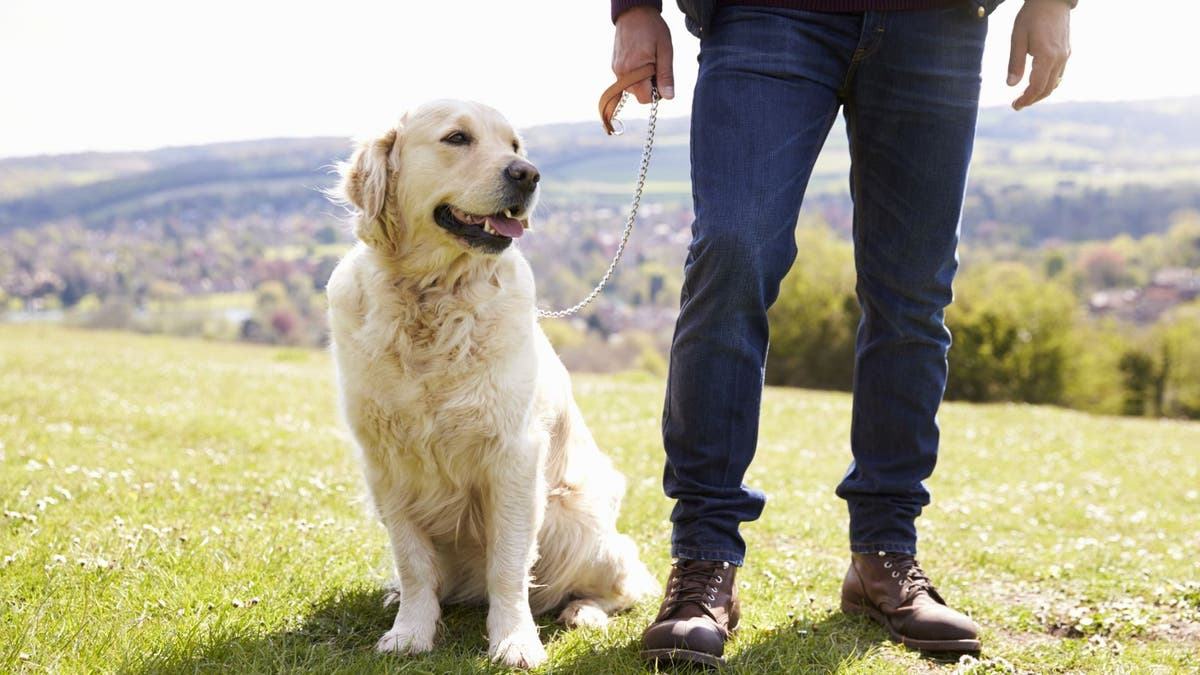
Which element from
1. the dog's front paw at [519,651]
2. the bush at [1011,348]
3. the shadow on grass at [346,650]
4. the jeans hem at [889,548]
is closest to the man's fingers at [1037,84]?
the jeans hem at [889,548]

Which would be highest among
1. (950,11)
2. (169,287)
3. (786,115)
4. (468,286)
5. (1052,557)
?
(950,11)

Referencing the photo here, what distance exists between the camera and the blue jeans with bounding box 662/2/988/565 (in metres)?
2.76

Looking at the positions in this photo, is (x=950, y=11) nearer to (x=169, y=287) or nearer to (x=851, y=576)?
(x=851, y=576)

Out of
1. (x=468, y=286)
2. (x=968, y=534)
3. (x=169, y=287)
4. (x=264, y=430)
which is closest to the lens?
(x=468, y=286)

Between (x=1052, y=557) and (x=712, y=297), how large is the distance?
3.37m

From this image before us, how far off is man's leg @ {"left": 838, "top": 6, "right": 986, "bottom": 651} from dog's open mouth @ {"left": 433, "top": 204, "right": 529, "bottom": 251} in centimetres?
118

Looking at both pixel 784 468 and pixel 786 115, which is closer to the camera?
pixel 786 115

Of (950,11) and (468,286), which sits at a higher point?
(950,11)

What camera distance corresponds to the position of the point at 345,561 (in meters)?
3.81

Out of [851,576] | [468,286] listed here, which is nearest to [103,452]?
[468,286]

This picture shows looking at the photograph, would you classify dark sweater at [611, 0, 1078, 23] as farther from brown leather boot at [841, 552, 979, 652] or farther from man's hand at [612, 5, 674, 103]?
brown leather boot at [841, 552, 979, 652]

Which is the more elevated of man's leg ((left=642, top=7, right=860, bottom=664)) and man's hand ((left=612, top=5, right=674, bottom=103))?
man's hand ((left=612, top=5, right=674, bottom=103))

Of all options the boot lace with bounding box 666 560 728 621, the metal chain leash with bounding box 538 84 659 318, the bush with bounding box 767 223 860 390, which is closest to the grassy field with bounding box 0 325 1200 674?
the boot lace with bounding box 666 560 728 621

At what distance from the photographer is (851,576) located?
11.3ft
